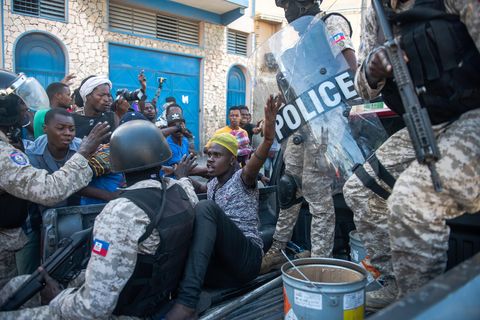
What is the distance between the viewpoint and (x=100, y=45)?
388 inches

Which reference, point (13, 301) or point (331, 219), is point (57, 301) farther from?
point (331, 219)

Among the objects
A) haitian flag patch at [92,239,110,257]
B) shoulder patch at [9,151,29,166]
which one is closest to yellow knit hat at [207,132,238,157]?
shoulder patch at [9,151,29,166]

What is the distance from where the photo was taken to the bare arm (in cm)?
265

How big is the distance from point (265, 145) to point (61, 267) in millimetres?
1465

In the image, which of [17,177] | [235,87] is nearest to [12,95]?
[17,177]

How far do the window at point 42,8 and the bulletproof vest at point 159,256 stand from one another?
27.7 feet

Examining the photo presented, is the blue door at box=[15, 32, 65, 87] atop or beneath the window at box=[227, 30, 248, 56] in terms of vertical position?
beneath

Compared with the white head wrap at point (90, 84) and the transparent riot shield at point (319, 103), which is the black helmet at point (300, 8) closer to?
the transparent riot shield at point (319, 103)

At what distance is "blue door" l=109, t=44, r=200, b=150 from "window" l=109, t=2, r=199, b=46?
1.74ft

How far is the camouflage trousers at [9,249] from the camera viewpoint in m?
2.54

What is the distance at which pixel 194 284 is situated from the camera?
2121mm

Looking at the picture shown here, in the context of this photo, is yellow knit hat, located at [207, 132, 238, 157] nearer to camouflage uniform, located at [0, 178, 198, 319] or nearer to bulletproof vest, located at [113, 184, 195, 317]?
bulletproof vest, located at [113, 184, 195, 317]

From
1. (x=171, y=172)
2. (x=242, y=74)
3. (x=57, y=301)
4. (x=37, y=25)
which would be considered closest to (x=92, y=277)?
(x=57, y=301)

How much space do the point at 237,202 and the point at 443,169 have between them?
160 centimetres
